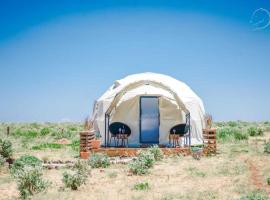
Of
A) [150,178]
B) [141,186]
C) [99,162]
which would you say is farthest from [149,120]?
[141,186]

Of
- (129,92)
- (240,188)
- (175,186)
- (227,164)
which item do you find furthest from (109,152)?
(240,188)

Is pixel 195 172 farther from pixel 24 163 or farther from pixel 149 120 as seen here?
pixel 149 120

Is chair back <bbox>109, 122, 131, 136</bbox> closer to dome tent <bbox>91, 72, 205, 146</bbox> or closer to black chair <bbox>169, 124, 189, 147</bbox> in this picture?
dome tent <bbox>91, 72, 205, 146</bbox>

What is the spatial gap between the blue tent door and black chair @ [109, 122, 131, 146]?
1038mm

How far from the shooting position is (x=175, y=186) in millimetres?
10688

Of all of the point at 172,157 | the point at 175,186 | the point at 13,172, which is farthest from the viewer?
the point at 172,157

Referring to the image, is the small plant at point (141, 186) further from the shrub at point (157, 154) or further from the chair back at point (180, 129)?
the chair back at point (180, 129)

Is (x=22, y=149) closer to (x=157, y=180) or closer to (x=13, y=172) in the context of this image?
(x=13, y=172)

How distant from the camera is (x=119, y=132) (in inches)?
765

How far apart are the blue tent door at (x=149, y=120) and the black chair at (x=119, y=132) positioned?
104cm

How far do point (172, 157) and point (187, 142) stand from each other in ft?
12.1

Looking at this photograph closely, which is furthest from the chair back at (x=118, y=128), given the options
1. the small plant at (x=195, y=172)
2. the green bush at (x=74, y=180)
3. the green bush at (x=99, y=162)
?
the green bush at (x=74, y=180)

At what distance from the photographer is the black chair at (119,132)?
19134 millimetres

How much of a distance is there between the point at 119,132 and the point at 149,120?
1895 millimetres
